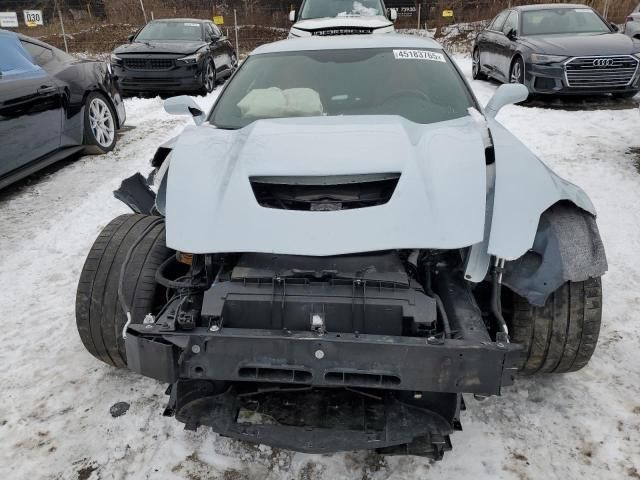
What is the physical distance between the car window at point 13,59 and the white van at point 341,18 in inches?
176

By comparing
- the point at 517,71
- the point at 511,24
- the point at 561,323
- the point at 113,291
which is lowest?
the point at 561,323

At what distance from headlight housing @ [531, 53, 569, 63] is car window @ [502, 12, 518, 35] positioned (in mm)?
1475

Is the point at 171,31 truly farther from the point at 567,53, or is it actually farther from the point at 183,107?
the point at 183,107

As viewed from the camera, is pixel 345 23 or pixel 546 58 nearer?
pixel 546 58

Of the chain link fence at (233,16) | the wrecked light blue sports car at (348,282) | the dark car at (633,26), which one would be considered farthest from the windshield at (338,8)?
the chain link fence at (233,16)

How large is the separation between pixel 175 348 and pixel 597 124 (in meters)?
7.42

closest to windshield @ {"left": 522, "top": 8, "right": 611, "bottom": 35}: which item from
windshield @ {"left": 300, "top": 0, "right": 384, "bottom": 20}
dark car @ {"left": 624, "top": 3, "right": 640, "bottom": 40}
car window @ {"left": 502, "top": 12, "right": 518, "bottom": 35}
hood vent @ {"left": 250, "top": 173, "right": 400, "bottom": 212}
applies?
car window @ {"left": 502, "top": 12, "right": 518, "bottom": 35}

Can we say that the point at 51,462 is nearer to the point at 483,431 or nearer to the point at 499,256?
the point at 483,431

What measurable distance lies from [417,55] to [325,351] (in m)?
A: 2.46

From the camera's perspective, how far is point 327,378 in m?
1.89

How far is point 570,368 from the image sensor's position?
8.12ft

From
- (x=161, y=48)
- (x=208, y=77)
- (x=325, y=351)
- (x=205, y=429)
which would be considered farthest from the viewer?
(x=208, y=77)

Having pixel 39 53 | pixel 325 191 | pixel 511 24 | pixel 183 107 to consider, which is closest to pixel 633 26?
pixel 511 24

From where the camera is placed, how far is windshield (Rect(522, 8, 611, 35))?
29.0ft
